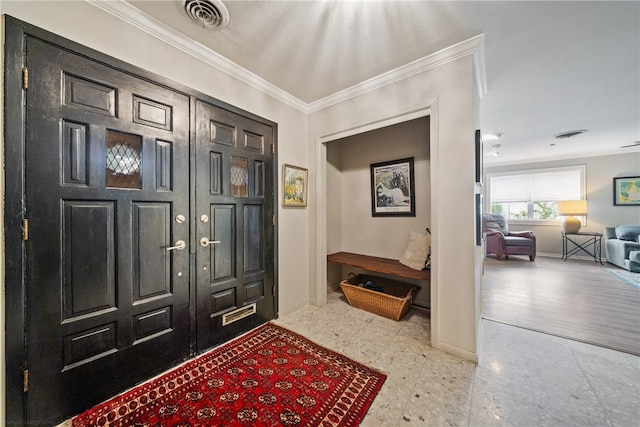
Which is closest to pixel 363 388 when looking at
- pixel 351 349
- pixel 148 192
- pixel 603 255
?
pixel 351 349

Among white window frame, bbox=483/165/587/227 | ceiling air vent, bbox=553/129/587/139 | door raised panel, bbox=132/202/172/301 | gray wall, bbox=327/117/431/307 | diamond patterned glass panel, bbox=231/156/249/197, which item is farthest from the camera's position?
white window frame, bbox=483/165/587/227

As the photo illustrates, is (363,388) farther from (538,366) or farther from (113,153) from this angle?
(113,153)

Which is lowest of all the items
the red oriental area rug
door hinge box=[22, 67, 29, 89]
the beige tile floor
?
the beige tile floor

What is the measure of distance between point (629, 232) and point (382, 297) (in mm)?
5966

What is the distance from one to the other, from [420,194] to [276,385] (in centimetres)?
241

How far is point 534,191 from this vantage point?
608 centimetres

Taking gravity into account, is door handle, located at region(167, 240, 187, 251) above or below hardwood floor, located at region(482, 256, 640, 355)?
above

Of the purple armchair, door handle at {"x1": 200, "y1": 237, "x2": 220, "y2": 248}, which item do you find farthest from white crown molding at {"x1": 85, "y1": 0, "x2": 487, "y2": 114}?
the purple armchair

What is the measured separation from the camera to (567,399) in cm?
142

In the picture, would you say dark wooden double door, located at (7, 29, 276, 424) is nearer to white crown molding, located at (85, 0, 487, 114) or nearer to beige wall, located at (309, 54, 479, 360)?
white crown molding, located at (85, 0, 487, 114)

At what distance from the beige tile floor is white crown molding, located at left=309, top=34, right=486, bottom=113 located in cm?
241

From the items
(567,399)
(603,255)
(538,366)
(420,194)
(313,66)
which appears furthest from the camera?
(603,255)

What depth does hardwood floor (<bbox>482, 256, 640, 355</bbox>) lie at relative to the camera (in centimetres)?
220

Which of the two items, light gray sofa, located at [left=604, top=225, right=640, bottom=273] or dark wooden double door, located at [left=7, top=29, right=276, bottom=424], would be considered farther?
light gray sofa, located at [left=604, top=225, right=640, bottom=273]
